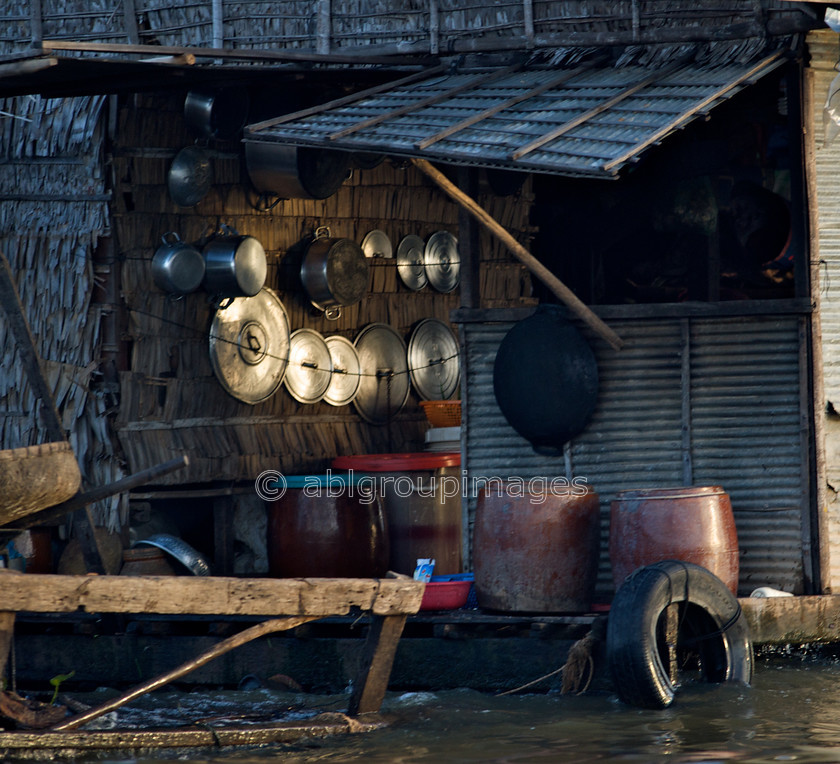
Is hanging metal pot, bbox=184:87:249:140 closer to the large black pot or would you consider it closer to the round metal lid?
the round metal lid

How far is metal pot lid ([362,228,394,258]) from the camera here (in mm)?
11625

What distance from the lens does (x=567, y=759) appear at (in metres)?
5.75

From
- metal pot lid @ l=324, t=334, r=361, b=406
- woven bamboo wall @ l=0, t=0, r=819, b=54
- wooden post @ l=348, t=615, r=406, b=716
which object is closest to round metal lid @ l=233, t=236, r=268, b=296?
metal pot lid @ l=324, t=334, r=361, b=406

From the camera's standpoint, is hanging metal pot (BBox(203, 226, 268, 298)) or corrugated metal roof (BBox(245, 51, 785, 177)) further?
hanging metal pot (BBox(203, 226, 268, 298))

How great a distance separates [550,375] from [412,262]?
14.0 ft

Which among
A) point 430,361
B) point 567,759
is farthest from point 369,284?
point 567,759

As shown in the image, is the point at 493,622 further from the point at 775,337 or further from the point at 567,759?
the point at 775,337

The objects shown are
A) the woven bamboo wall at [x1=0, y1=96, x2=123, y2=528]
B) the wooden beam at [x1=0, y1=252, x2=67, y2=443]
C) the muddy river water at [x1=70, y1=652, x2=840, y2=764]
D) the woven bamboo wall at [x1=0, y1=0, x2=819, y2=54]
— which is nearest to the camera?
the muddy river water at [x1=70, y1=652, x2=840, y2=764]

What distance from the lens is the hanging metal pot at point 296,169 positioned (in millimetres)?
9836

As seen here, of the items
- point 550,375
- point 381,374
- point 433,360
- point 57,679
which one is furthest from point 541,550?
point 433,360

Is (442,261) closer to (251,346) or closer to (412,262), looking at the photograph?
(412,262)

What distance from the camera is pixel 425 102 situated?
25.8 feet

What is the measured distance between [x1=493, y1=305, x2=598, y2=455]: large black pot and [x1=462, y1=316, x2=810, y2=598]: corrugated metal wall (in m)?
0.19

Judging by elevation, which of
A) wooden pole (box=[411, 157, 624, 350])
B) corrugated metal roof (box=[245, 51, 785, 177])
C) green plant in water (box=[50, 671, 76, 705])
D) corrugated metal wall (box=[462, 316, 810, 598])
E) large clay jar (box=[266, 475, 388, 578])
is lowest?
green plant in water (box=[50, 671, 76, 705])
